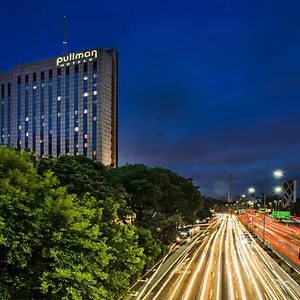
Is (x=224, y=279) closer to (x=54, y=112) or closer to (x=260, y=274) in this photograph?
(x=260, y=274)

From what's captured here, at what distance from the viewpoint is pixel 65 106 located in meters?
127

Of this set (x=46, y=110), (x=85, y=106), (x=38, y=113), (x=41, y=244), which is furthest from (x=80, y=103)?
(x=41, y=244)

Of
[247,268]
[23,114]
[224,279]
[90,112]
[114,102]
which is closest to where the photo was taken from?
[224,279]

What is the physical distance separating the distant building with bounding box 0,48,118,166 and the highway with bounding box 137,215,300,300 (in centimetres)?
7429

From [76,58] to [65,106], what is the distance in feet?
59.4

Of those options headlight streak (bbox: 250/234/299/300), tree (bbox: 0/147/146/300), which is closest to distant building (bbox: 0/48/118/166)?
headlight streak (bbox: 250/234/299/300)

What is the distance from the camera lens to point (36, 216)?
1625cm

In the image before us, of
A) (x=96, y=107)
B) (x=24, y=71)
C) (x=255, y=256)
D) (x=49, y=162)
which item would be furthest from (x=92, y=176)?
(x=24, y=71)

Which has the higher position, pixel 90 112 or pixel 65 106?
pixel 65 106

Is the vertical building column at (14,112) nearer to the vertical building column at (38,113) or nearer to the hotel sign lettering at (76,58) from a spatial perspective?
the vertical building column at (38,113)

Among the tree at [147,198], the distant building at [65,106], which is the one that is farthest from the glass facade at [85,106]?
the tree at [147,198]

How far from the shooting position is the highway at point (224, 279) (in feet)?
104

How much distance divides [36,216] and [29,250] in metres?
1.56

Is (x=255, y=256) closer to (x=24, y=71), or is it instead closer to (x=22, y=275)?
(x=22, y=275)
